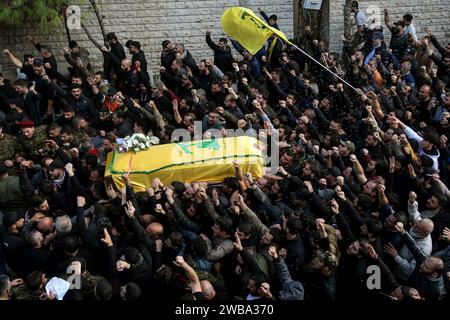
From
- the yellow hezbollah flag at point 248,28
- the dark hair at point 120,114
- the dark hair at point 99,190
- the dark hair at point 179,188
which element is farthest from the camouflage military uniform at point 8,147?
the yellow hezbollah flag at point 248,28

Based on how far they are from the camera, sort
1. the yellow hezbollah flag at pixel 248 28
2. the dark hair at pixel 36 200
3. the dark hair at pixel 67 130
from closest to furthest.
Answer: the dark hair at pixel 36 200, the dark hair at pixel 67 130, the yellow hezbollah flag at pixel 248 28

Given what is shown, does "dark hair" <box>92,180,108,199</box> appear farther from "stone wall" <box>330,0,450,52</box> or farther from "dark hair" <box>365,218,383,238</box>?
"stone wall" <box>330,0,450,52</box>

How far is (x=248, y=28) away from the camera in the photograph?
31.9 feet

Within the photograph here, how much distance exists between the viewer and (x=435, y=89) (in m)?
10.1

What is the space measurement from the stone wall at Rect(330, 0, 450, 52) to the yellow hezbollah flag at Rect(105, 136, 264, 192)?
20.0ft

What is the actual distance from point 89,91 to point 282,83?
3.32 meters

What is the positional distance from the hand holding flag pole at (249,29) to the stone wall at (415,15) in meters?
4.19

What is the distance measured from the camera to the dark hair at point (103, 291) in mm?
5652

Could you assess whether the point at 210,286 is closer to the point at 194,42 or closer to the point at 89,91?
the point at 89,91

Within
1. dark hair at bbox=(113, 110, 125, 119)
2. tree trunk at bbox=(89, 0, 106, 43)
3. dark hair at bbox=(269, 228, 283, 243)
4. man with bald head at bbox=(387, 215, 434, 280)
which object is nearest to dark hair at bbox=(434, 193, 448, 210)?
man with bald head at bbox=(387, 215, 434, 280)

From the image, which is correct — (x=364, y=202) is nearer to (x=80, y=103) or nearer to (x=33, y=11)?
(x=80, y=103)

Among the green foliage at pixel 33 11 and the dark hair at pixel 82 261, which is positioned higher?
the green foliage at pixel 33 11

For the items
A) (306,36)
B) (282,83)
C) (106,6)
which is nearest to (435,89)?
(282,83)

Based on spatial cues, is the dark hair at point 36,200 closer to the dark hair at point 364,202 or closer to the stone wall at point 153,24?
the dark hair at point 364,202
